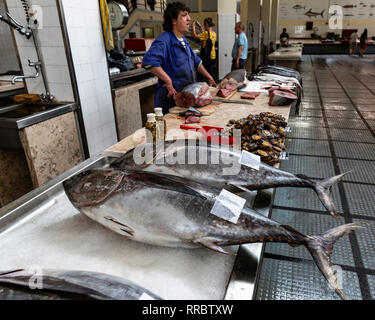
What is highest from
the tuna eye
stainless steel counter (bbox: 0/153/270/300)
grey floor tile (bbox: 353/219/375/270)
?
the tuna eye

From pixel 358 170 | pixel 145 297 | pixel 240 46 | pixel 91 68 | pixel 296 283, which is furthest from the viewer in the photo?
pixel 240 46

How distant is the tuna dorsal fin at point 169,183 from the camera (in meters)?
1.10

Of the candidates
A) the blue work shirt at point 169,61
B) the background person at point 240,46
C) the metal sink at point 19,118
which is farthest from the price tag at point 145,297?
the background person at point 240,46

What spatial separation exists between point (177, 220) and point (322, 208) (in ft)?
3.80

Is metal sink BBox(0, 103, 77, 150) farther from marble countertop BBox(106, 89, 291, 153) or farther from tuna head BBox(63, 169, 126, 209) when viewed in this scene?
tuna head BBox(63, 169, 126, 209)

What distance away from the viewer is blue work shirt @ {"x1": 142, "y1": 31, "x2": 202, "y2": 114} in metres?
3.11

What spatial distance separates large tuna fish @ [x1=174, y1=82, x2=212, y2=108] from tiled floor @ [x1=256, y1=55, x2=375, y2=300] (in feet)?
3.14

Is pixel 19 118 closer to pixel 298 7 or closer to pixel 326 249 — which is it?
pixel 326 249

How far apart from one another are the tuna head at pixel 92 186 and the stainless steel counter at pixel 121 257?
0.42 feet

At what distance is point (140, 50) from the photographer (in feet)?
23.4

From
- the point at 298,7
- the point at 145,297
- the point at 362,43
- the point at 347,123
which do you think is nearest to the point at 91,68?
the point at 145,297

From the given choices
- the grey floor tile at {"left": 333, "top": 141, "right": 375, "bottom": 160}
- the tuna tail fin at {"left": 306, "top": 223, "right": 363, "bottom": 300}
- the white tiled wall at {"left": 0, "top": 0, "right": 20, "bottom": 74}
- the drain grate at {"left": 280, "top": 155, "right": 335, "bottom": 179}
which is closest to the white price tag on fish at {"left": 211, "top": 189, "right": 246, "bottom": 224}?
the tuna tail fin at {"left": 306, "top": 223, "right": 363, "bottom": 300}

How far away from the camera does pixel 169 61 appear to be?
3314 mm

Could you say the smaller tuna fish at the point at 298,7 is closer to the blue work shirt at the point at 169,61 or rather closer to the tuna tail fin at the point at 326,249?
the blue work shirt at the point at 169,61
